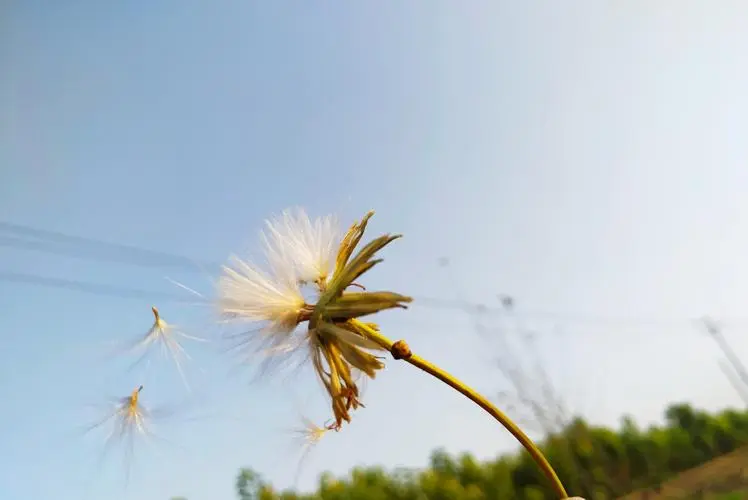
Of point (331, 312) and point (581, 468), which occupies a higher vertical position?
point (581, 468)

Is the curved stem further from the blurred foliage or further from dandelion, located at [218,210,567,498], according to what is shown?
the blurred foliage

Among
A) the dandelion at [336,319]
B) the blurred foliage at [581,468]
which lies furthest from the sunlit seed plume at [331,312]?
the blurred foliage at [581,468]

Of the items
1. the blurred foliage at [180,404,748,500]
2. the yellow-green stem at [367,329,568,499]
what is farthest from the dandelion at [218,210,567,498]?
the blurred foliage at [180,404,748,500]

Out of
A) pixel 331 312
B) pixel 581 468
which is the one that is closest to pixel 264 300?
pixel 331 312

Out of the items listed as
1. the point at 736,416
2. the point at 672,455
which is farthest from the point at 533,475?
the point at 736,416

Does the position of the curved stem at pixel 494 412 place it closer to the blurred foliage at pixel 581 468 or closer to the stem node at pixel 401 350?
the stem node at pixel 401 350

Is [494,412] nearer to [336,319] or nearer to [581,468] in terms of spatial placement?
[336,319]

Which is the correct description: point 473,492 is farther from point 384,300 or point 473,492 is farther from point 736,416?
point 384,300
